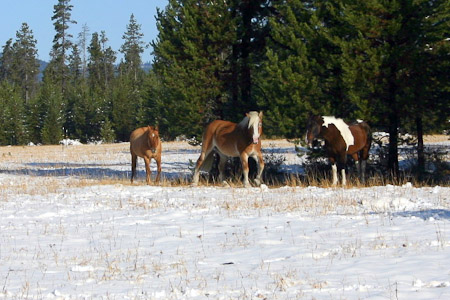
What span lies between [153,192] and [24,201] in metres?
3.18

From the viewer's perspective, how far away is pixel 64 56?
9431cm

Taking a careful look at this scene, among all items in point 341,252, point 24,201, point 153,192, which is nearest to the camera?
point 341,252

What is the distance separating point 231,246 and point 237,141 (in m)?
9.91

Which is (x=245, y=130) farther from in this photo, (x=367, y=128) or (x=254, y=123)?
(x=367, y=128)

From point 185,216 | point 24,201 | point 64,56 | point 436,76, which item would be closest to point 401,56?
point 436,76

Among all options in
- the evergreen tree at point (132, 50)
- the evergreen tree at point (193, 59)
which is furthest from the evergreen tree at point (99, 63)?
the evergreen tree at point (193, 59)

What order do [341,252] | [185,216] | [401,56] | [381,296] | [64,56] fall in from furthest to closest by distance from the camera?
1. [64,56]
2. [401,56]
3. [185,216]
4. [341,252]
5. [381,296]

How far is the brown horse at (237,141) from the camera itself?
17484mm

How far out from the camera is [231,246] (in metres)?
8.56

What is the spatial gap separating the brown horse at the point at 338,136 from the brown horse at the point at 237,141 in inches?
60.5

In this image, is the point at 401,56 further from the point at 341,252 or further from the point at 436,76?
the point at 341,252

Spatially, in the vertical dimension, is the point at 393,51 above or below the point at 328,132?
above

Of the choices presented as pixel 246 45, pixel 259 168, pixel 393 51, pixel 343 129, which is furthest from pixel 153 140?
pixel 393 51

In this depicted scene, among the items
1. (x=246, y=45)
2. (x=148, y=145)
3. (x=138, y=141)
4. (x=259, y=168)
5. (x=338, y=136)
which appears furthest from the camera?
(x=246, y=45)
